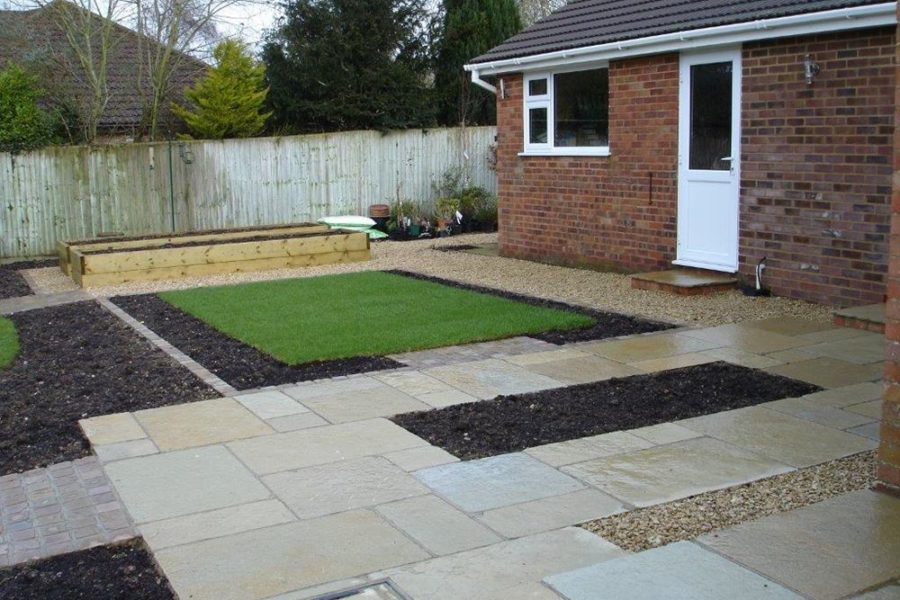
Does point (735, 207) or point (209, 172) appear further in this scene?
point (209, 172)

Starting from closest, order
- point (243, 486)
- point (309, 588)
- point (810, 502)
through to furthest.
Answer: point (309, 588) → point (810, 502) → point (243, 486)

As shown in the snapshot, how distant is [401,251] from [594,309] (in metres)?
6.11

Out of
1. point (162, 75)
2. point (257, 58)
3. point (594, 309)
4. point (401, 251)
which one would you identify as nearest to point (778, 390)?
point (594, 309)

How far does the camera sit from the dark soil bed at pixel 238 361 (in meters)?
7.52

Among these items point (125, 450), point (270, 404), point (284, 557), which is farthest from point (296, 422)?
point (284, 557)

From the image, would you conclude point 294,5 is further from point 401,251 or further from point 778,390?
point 778,390

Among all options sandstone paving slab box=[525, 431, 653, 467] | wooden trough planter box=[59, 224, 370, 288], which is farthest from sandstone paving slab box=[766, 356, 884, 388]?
wooden trough planter box=[59, 224, 370, 288]

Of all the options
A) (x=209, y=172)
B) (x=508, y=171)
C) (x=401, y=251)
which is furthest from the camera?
Result: (x=209, y=172)

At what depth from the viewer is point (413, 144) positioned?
19.1 m

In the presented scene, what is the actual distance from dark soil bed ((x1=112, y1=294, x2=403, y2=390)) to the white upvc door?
4763mm

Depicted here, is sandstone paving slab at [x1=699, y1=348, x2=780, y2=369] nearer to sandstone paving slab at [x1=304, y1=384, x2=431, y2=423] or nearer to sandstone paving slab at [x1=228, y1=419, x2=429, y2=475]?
sandstone paving slab at [x1=304, y1=384, x2=431, y2=423]

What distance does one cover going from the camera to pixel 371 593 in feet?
12.7

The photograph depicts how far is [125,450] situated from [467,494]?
2.13 meters

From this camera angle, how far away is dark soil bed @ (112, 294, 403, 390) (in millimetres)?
7516
